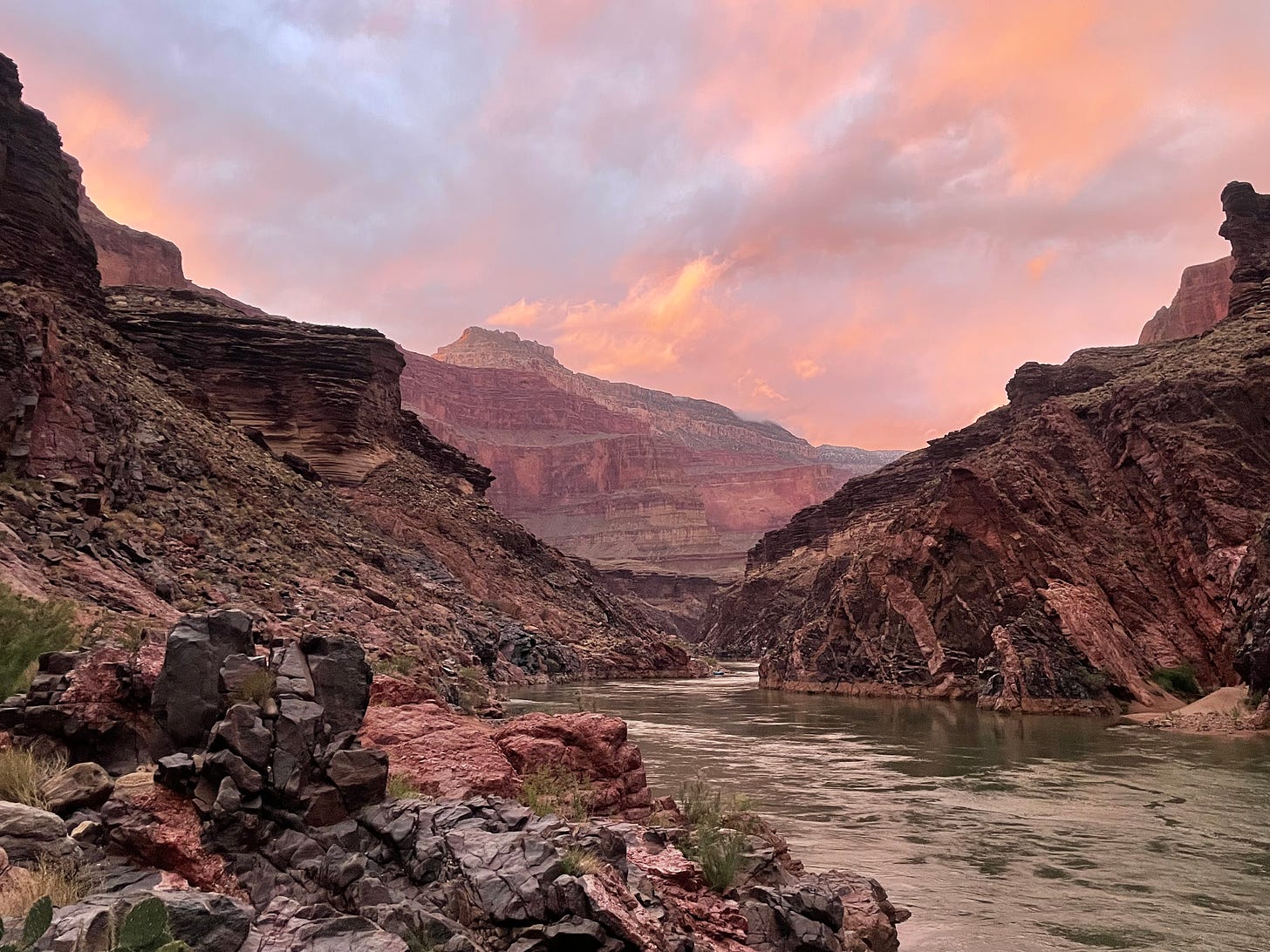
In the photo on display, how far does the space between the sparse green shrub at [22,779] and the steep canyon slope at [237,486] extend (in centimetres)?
1313

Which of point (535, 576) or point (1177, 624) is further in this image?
point (535, 576)

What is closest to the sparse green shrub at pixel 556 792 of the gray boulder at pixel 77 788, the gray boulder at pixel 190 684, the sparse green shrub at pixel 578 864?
the sparse green shrub at pixel 578 864

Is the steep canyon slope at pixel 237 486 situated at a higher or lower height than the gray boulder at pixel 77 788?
higher

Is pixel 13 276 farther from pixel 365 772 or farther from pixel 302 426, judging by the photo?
pixel 365 772

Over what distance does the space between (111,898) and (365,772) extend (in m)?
2.13

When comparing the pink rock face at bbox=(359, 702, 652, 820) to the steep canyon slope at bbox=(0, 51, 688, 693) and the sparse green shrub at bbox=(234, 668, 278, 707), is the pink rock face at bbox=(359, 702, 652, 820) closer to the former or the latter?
the sparse green shrub at bbox=(234, 668, 278, 707)

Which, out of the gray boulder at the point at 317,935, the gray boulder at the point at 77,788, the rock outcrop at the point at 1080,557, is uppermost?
the rock outcrop at the point at 1080,557

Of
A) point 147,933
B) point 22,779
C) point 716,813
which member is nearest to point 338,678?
point 22,779

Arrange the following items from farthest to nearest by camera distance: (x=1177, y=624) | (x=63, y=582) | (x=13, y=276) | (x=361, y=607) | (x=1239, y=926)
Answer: (x=13, y=276) < (x=361, y=607) < (x=1177, y=624) < (x=63, y=582) < (x=1239, y=926)

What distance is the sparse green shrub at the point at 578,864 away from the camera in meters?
6.03

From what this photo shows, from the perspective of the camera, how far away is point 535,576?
233 feet

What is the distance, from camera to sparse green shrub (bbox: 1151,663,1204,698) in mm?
32250

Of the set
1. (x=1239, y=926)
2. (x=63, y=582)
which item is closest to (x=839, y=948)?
(x=1239, y=926)

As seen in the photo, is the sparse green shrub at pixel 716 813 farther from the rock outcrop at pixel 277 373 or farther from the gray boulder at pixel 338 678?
the rock outcrop at pixel 277 373
